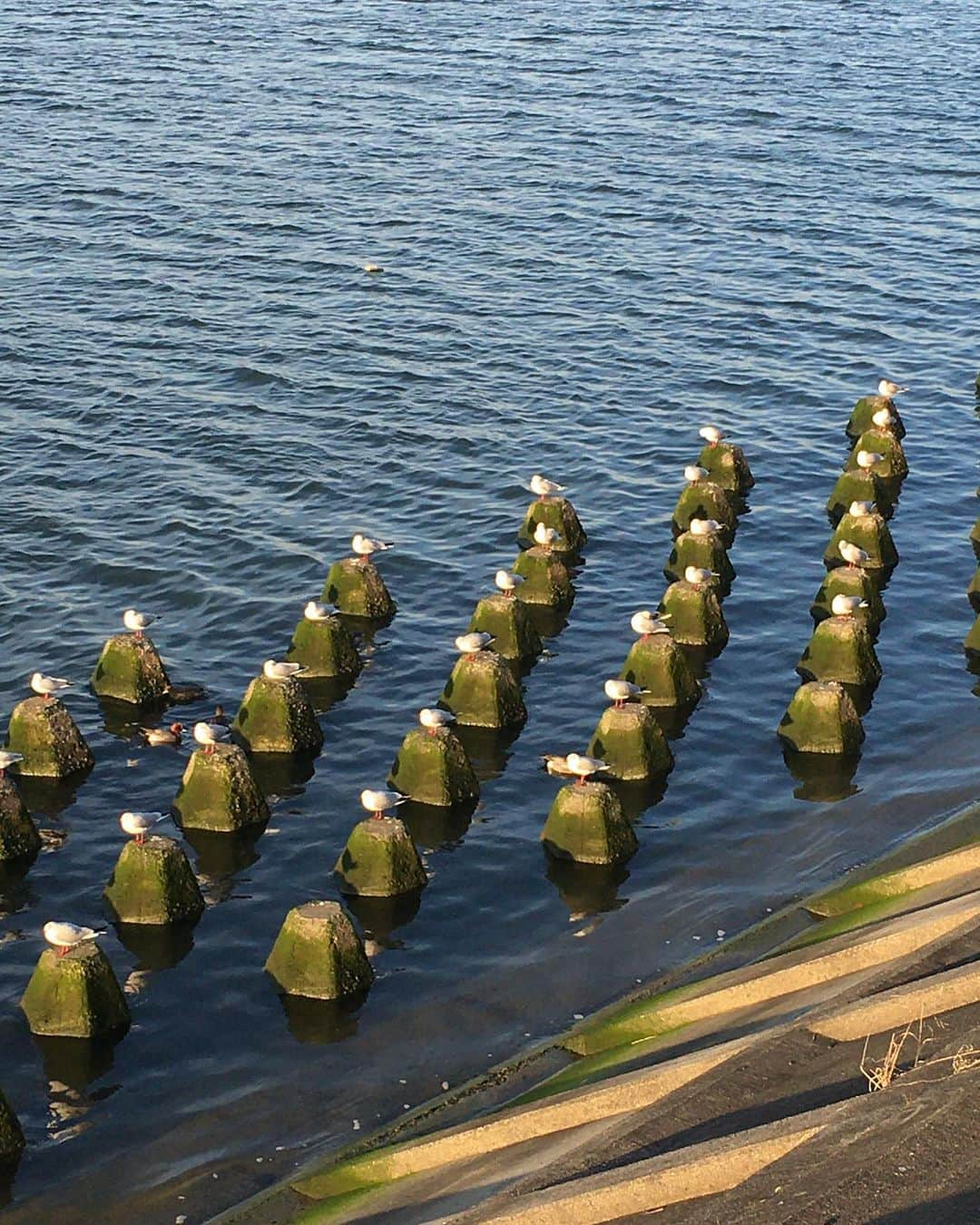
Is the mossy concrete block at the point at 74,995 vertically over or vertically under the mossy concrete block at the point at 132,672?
under

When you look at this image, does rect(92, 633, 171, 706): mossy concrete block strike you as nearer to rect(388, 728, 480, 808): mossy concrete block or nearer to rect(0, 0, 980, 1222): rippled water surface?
rect(0, 0, 980, 1222): rippled water surface

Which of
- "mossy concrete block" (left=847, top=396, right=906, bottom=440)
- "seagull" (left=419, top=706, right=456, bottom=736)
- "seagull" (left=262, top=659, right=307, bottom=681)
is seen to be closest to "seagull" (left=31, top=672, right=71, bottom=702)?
"seagull" (left=262, top=659, right=307, bottom=681)

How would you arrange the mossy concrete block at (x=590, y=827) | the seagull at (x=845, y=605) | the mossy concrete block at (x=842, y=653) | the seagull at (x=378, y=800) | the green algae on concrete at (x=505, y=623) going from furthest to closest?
the green algae on concrete at (x=505, y=623) → the seagull at (x=845, y=605) → the mossy concrete block at (x=842, y=653) → the mossy concrete block at (x=590, y=827) → the seagull at (x=378, y=800)

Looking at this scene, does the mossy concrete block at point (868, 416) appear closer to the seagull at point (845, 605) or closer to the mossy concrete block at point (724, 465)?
the mossy concrete block at point (724, 465)

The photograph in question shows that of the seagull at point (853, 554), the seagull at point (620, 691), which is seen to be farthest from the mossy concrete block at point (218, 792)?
the seagull at point (853, 554)

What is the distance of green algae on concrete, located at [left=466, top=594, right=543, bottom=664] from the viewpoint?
3475 cm

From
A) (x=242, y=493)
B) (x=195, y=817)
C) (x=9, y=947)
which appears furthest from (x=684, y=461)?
(x=9, y=947)

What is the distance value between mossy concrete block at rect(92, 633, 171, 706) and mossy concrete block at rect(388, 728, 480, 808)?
5.36 m

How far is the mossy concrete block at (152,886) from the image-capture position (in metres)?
27.1

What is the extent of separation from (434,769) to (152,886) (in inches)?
200

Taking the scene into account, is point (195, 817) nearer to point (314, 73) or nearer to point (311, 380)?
point (311, 380)

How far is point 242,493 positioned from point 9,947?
17.3 meters

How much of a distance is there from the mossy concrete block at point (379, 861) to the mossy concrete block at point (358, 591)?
29.6ft

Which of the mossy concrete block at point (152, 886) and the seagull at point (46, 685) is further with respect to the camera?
the seagull at point (46, 685)
